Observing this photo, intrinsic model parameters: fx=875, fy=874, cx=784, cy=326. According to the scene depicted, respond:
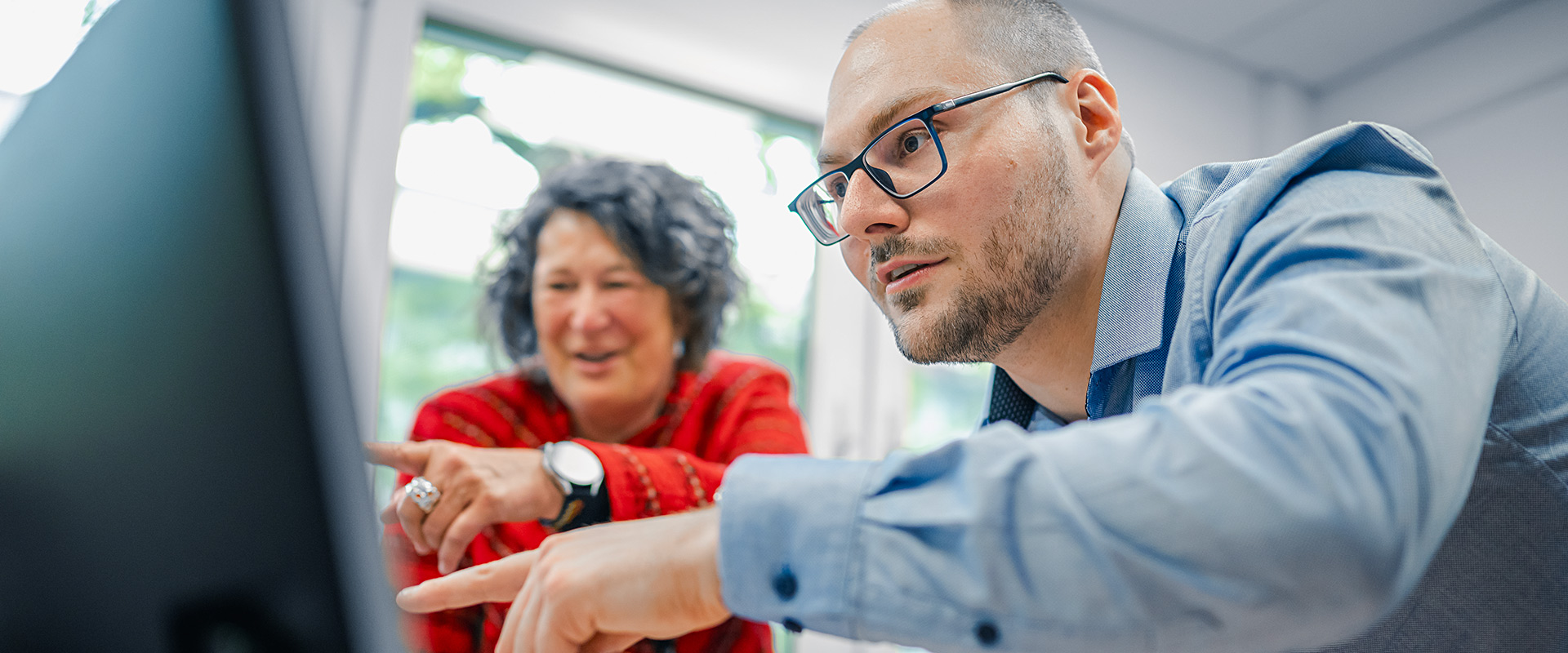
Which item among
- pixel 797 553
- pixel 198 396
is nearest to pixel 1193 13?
pixel 797 553

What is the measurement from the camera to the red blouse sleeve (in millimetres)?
1026

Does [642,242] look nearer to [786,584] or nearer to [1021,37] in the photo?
[1021,37]

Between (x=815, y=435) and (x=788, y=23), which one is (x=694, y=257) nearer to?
(x=815, y=435)

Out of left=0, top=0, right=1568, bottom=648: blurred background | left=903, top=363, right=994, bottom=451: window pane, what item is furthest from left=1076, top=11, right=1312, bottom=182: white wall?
left=903, top=363, right=994, bottom=451: window pane

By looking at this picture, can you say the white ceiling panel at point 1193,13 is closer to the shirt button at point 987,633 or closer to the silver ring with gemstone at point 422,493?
the silver ring with gemstone at point 422,493

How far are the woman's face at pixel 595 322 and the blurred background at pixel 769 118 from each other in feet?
0.81

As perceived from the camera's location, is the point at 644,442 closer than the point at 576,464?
No

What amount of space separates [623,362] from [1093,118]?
72 cm

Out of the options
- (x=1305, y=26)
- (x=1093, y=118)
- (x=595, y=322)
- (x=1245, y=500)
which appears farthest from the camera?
(x=1305, y=26)

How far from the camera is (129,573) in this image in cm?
20

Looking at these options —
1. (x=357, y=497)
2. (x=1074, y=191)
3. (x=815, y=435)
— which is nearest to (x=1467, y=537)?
(x=1074, y=191)

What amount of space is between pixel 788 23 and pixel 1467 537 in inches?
74.9

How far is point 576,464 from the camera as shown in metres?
1.00

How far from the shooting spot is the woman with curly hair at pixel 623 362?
1.11 meters
